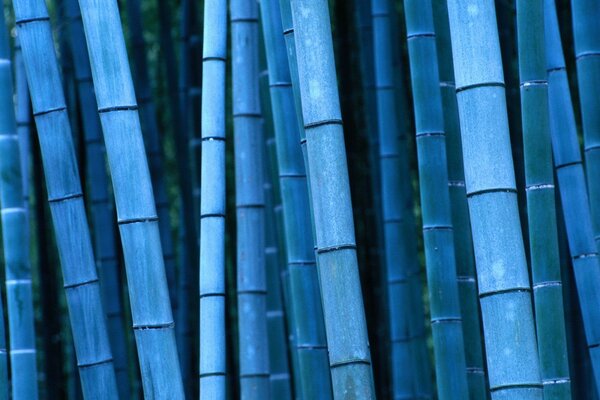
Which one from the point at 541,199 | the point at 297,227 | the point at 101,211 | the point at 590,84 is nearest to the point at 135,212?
the point at 297,227

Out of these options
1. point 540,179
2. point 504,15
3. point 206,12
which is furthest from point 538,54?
point 504,15

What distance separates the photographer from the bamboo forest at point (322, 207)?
1.68 m

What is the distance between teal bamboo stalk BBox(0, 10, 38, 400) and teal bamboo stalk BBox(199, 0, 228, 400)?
49cm

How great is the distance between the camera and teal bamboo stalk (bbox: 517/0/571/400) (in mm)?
1924

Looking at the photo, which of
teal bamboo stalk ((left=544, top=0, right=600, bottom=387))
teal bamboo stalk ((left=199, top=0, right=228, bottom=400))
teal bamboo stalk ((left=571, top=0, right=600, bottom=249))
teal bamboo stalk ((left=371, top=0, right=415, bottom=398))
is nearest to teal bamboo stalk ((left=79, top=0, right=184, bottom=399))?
teal bamboo stalk ((left=199, top=0, right=228, bottom=400))

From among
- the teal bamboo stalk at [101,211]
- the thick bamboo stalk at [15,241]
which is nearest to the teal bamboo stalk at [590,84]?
the thick bamboo stalk at [15,241]

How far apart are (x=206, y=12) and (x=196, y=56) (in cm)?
182

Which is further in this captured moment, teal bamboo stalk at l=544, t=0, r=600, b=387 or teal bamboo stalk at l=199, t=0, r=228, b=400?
teal bamboo stalk at l=544, t=0, r=600, b=387

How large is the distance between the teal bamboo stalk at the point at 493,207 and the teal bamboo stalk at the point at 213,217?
69 centimetres

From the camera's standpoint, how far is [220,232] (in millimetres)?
2180

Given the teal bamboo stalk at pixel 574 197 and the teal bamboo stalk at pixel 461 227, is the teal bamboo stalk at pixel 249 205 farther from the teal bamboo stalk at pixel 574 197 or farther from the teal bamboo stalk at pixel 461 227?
the teal bamboo stalk at pixel 574 197

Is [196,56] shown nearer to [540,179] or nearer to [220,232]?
[220,232]

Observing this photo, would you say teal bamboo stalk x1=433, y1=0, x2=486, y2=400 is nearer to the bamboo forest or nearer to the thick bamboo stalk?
the bamboo forest

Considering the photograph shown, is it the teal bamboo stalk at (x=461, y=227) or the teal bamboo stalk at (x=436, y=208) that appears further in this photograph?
the teal bamboo stalk at (x=461, y=227)
